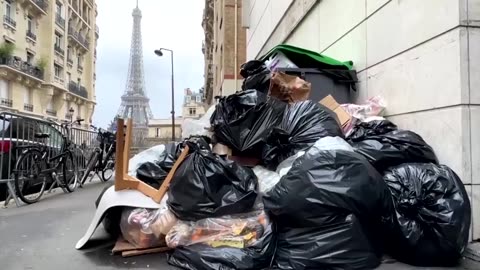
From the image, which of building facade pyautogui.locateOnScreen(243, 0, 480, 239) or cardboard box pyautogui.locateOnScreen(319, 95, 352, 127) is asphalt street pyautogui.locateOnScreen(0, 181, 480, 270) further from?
cardboard box pyautogui.locateOnScreen(319, 95, 352, 127)

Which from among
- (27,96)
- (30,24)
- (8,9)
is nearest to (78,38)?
(30,24)

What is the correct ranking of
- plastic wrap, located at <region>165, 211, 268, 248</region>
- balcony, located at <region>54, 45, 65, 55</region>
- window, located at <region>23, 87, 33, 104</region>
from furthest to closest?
balcony, located at <region>54, 45, 65, 55</region>, window, located at <region>23, 87, 33, 104</region>, plastic wrap, located at <region>165, 211, 268, 248</region>

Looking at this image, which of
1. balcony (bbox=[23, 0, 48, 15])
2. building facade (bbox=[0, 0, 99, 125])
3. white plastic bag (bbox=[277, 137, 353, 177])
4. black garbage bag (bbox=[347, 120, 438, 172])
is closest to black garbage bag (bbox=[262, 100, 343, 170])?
white plastic bag (bbox=[277, 137, 353, 177])

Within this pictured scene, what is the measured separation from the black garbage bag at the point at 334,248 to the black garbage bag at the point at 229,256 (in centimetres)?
15

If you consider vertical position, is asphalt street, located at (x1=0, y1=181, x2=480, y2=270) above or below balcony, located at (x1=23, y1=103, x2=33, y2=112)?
below

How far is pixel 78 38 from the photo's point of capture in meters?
38.8

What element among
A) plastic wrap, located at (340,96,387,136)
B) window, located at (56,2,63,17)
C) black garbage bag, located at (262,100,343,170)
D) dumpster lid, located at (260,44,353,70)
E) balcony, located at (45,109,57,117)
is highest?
window, located at (56,2,63,17)

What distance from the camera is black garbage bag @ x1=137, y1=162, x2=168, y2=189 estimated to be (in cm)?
335

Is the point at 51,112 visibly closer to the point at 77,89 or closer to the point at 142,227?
the point at 77,89

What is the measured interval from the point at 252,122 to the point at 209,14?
2808 centimetres

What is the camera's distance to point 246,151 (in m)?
3.49

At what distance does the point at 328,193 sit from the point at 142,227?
1.41 meters

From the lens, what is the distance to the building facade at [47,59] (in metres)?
26.7

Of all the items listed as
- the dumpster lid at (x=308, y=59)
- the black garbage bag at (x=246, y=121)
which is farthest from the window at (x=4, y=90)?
the black garbage bag at (x=246, y=121)
